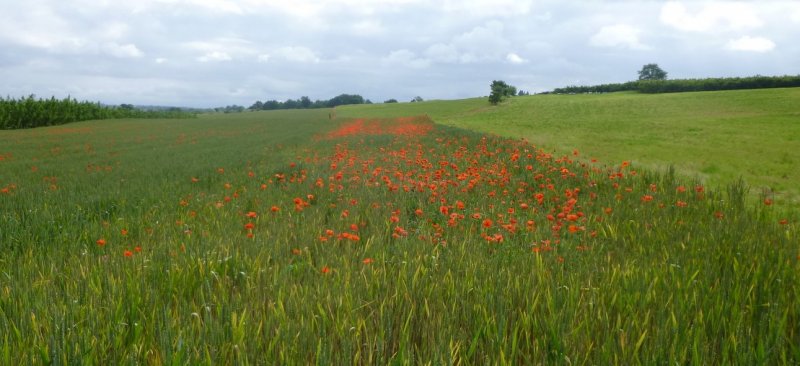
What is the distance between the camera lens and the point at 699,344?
2.13 metres

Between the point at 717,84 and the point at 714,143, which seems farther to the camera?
the point at 717,84

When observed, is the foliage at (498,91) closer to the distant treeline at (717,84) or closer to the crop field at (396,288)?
the distant treeline at (717,84)

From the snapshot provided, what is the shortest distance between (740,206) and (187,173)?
432 inches

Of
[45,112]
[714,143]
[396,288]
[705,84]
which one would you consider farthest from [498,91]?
[396,288]

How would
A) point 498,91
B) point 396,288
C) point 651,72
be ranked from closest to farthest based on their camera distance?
1. point 396,288
2. point 498,91
3. point 651,72

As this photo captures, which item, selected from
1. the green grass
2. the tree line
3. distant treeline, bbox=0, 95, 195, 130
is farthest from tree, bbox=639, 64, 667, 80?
distant treeline, bbox=0, 95, 195, 130

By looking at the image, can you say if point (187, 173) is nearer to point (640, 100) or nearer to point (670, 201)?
point (670, 201)

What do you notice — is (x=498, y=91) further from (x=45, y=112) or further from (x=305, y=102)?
(x=305, y=102)

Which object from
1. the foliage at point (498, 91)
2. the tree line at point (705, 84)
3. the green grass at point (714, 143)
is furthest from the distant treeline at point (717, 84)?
the foliage at point (498, 91)

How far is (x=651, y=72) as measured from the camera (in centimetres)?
12138

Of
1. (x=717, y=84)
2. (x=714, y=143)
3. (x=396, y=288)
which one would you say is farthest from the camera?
(x=717, y=84)

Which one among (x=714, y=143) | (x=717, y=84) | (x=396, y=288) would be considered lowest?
(x=714, y=143)

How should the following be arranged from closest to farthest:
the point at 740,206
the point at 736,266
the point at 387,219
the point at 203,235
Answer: the point at 736,266 → the point at 203,235 → the point at 387,219 → the point at 740,206

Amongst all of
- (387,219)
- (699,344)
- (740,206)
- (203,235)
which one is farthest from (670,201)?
(203,235)
